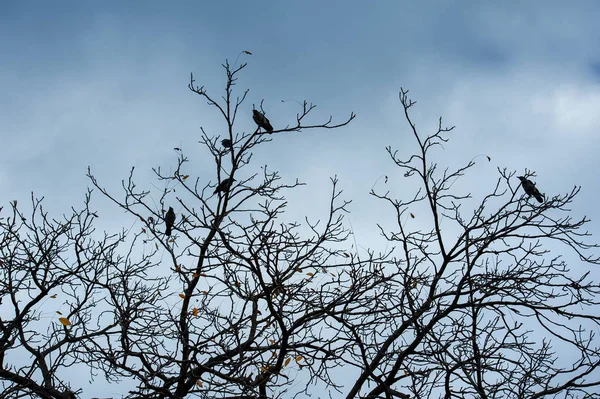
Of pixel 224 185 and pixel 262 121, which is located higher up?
pixel 262 121

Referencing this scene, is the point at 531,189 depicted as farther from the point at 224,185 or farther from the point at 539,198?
the point at 224,185

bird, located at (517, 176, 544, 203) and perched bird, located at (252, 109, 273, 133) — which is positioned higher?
perched bird, located at (252, 109, 273, 133)

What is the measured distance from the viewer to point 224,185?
7617mm

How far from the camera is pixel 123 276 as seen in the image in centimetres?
663

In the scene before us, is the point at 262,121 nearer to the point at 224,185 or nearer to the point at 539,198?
the point at 224,185

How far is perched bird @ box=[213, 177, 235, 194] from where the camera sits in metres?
7.40

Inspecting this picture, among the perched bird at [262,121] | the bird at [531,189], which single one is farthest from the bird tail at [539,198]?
the perched bird at [262,121]

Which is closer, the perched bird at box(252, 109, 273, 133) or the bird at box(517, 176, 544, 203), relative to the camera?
the bird at box(517, 176, 544, 203)

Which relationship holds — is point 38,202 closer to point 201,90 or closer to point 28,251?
point 28,251

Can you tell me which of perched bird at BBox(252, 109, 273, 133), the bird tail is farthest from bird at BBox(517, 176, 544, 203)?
perched bird at BBox(252, 109, 273, 133)

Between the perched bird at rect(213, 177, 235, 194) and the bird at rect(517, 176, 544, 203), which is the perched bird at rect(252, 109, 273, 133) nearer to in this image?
the perched bird at rect(213, 177, 235, 194)

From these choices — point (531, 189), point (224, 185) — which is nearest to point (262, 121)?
point (224, 185)

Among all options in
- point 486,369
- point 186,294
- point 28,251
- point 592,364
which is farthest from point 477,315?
point 28,251

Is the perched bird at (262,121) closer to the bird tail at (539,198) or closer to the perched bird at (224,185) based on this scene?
the perched bird at (224,185)
